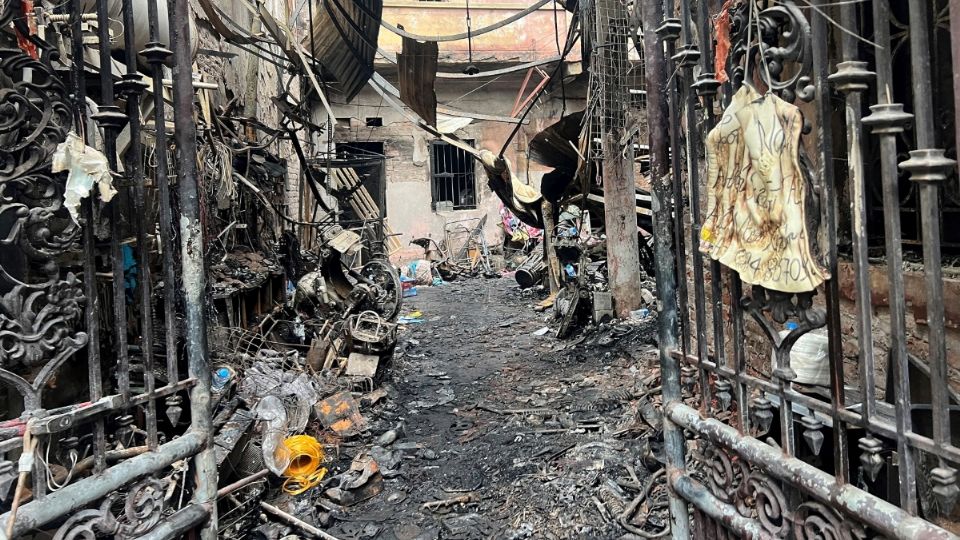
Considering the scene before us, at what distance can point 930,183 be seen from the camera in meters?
1.22

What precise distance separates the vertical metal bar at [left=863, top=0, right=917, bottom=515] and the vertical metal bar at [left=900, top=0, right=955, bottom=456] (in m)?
0.05

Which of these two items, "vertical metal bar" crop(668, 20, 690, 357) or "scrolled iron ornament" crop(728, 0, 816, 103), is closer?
"scrolled iron ornament" crop(728, 0, 816, 103)

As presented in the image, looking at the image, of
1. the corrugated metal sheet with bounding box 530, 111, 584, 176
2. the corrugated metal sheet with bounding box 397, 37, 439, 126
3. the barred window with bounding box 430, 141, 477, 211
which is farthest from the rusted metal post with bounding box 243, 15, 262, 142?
the barred window with bounding box 430, 141, 477, 211

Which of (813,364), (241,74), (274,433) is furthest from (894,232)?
(241,74)

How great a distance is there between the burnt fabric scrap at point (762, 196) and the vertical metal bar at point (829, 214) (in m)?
0.06

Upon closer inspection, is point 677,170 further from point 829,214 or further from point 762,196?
point 829,214

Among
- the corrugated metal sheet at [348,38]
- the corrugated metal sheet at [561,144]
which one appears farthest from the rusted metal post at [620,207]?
the corrugated metal sheet at [348,38]

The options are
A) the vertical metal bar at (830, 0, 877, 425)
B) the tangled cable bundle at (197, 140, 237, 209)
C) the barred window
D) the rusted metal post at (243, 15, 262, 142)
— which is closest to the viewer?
the vertical metal bar at (830, 0, 877, 425)

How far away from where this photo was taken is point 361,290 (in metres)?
7.72

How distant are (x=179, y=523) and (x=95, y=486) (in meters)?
0.34

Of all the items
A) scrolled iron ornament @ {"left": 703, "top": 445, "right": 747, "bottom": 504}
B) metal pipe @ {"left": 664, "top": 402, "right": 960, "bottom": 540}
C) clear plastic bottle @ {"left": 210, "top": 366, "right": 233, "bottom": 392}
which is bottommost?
clear plastic bottle @ {"left": 210, "top": 366, "right": 233, "bottom": 392}

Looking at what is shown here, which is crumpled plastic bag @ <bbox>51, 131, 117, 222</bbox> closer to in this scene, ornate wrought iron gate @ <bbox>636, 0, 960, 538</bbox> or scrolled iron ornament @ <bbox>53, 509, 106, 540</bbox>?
scrolled iron ornament @ <bbox>53, 509, 106, 540</bbox>

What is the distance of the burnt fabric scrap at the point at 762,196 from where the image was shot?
1541mm

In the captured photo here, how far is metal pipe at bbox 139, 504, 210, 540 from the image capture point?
72.2 inches
